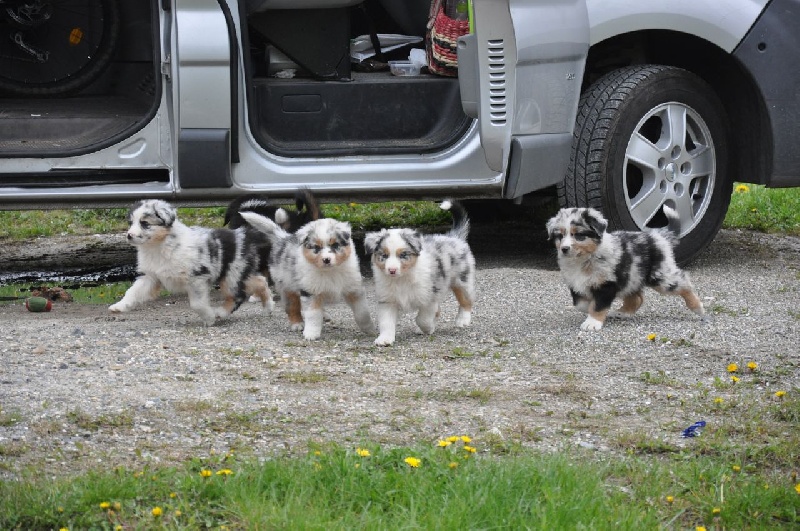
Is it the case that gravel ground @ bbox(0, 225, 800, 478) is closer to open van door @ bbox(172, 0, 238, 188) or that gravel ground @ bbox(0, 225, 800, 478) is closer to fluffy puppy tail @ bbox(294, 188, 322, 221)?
fluffy puppy tail @ bbox(294, 188, 322, 221)

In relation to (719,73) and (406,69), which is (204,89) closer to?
(406,69)

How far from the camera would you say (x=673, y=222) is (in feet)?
28.7

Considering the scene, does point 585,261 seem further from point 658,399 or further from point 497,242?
point 497,242

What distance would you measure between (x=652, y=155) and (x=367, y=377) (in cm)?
365

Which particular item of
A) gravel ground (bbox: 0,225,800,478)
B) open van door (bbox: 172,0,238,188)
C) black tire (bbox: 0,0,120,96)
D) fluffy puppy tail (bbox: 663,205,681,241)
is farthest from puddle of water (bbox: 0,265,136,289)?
fluffy puppy tail (bbox: 663,205,681,241)

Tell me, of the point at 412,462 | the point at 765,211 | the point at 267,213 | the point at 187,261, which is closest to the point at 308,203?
the point at 267,213

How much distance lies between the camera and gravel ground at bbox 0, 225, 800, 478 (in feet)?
16.8

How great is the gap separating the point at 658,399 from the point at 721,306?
246 cm

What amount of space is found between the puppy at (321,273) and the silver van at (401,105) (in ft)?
3.84

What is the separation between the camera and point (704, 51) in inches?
375

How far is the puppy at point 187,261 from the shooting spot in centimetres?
776

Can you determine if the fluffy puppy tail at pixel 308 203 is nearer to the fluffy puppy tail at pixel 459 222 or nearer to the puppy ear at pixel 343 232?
the puppy ear at pixel 343 232

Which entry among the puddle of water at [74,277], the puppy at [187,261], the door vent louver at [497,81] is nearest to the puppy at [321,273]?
the puppy at [187,261]

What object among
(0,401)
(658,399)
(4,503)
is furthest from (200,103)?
(4,503)
